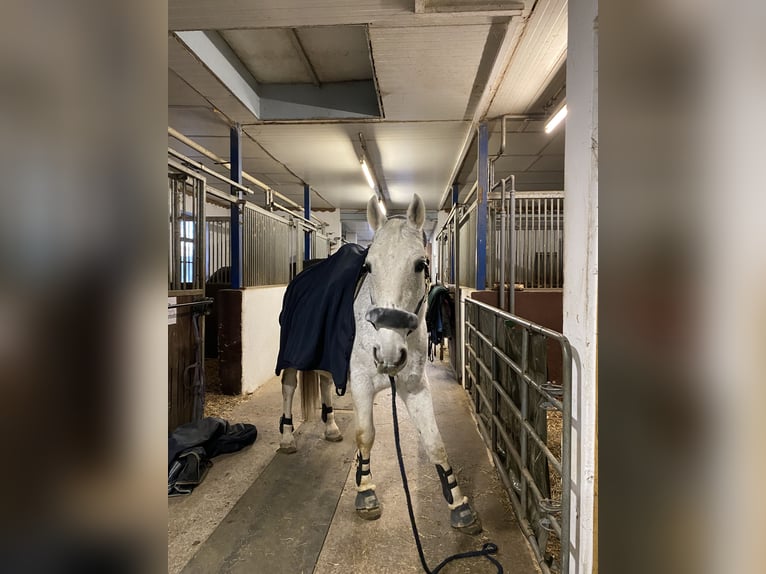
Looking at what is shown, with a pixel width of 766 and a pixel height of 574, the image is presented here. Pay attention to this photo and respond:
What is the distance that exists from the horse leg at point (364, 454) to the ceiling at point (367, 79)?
7.51ft

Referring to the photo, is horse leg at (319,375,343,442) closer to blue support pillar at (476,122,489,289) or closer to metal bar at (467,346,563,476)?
metal bar at (467,346,563,476)

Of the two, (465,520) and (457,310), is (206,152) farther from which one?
(465,520)

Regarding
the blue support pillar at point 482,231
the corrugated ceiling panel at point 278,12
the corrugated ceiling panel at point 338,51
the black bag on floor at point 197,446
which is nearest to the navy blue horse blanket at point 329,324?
the black bag on floor at point 197,446

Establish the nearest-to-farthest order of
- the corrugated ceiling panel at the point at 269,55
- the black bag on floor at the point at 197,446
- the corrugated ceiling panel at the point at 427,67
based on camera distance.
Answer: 1. the black bag on floor at the point at 197,446
2. the corrugated ceiling panel at the point at 427,67
3. the corrugated ceiling panel at the point at 269,55

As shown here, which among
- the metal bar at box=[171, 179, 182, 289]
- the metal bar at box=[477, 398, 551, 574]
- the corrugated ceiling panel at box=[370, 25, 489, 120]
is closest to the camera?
the metal bar at box=[477, 398, 551, 574]

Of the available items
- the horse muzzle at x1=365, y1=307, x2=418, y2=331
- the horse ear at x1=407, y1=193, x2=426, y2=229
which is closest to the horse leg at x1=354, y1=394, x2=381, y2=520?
the horse muzzle at x1=365, y1=307, x2=418, y2=331

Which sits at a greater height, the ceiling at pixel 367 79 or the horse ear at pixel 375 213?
the ceiling at pixel 367 79

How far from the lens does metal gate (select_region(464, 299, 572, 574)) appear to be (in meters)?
1.11

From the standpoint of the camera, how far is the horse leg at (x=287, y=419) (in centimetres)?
242

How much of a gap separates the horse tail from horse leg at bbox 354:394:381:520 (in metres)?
0.89

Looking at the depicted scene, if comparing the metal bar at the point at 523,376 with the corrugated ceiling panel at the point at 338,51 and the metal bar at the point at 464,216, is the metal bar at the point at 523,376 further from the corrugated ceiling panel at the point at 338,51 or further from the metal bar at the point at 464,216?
the corrugated ceiling panel at the point at 338,51

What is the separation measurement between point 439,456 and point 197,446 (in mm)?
1539

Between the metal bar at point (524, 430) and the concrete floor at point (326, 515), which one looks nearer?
the metal bar at point (524, 430)
